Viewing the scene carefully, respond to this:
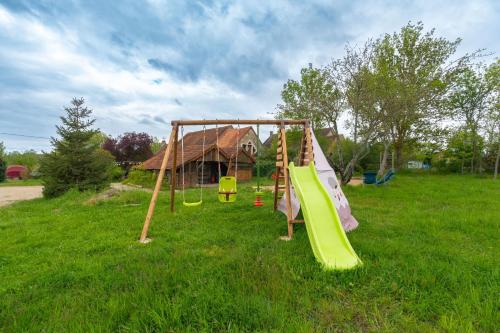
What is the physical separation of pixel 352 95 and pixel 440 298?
8651 millimetres

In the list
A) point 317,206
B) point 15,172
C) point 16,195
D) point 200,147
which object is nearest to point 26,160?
point 15,172

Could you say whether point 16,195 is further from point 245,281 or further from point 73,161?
point 245,281

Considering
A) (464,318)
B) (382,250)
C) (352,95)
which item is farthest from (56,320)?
(352,95)

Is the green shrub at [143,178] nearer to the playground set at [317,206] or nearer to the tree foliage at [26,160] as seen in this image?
the playground set at [317,206]

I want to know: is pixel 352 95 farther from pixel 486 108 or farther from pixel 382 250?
pixel 486 108

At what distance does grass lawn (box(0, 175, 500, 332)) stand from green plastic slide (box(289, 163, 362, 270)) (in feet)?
0.61

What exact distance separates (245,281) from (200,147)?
18.4 meters

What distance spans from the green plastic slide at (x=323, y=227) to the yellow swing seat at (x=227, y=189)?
2.81 meters

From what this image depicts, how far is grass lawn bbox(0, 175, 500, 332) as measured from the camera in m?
2.11

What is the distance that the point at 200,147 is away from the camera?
20375 millimetres

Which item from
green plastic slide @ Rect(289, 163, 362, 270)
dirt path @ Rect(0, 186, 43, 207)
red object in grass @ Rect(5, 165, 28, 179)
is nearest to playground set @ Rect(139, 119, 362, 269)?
green plastic slide @ Rect(289, 163, 362, 270)

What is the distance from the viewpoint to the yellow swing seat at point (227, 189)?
696cm

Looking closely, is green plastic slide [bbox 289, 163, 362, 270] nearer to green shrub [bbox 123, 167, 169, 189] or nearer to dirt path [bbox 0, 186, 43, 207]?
dirt path [bbox 0, 186, 43, 207]

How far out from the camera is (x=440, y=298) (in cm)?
242
